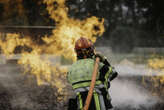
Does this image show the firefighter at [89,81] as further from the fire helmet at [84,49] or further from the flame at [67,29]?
A: the flame at [67,29]

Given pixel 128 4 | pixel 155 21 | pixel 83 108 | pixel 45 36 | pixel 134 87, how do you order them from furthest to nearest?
pixel 128 4, pixel 155 21, pixel 45 36, pixel 134 87, pixel 83 108

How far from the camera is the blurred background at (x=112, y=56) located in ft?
23.4

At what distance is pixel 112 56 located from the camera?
81.3ft

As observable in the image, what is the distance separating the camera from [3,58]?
640 inches

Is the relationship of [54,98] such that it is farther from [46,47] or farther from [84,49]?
[46,47]

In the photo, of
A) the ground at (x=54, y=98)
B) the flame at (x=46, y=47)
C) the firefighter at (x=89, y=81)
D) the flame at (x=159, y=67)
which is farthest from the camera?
the flame at (x=46, y=47)

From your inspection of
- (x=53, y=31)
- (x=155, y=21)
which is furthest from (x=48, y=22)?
(x=155, y=21)

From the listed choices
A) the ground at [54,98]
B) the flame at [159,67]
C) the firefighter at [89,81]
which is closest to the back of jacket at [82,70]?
the firefighter at [89,81]

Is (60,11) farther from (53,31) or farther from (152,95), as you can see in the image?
(152,95)

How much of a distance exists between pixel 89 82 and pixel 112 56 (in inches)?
870

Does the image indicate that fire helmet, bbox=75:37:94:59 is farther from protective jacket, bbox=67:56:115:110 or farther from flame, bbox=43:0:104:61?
flame, bbox=43:0:104:61

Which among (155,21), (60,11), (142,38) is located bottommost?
(142,38)

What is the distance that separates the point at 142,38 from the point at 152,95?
99.3 ft

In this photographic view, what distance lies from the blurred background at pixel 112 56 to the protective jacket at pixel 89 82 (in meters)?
3.28
